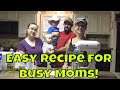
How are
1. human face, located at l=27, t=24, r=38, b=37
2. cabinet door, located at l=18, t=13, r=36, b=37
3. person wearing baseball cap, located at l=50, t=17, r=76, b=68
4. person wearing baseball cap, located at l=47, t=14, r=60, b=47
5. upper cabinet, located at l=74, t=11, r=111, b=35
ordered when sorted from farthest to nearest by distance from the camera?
upper cabinet, located at l=74, t=11, r=111, b=35 < cabinet door, located at l=18, t=13, r=36, b=37 < person wearing baseball cap, located at l=47, t=14, r=60, b=47 < person wearing baseball cap, located at l=50, t=17, r=76, b=68 < human face, located at l=27, t=24, r=38, b=37

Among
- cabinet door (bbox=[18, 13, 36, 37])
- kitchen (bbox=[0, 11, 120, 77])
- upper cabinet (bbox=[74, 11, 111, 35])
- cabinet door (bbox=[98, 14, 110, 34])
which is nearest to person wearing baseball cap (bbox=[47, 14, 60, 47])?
kitchen (bbox=[0, 11, 120, 77])

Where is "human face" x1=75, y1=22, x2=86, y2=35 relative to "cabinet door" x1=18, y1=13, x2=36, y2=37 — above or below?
below

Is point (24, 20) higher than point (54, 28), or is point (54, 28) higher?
point (24, 20)

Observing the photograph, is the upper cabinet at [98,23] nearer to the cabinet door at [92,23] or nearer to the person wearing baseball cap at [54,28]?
the cabinet door at [92,23]

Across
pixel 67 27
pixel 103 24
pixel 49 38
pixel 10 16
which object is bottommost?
pixel 49 38

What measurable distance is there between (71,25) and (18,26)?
1511 millimetres

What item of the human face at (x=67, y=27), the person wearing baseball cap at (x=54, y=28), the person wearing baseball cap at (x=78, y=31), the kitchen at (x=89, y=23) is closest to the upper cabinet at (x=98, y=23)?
the kitchen at (x=89, y=23)
